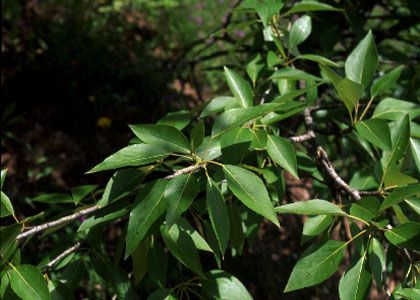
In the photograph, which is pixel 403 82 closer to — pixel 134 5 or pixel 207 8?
pixel 134 5

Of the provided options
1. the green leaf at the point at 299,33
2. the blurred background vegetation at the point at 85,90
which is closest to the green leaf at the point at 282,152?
the green leaf at the point at 299,33

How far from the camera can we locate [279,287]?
8.32 feet

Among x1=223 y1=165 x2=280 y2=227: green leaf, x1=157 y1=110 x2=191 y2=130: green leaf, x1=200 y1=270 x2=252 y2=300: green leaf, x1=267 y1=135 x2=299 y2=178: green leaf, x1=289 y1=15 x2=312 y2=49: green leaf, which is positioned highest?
x1=289 y1=15 x2=312 y2=49: green leaf

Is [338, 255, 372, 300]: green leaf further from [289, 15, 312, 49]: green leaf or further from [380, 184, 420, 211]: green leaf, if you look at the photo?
[289, 15, 312, 49]: green leaf

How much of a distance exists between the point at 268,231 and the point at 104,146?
1.06 m

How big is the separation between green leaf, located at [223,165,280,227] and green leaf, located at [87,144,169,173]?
109 mm

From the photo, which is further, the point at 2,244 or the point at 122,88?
the point at 122,88

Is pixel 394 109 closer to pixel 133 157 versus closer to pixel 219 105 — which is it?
pixel 219 105

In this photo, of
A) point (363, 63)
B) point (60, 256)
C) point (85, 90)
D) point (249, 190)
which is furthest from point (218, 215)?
point (85, 90)

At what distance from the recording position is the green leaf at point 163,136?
2.64 feet

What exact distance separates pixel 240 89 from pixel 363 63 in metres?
0.27

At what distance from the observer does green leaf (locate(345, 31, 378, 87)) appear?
Result: 1.04 m

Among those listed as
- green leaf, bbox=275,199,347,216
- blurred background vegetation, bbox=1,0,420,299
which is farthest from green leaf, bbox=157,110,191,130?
blurred background vegetation, bbox=1,0,420,299

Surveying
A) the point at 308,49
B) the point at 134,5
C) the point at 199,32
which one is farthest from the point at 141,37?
the point at 308,49
